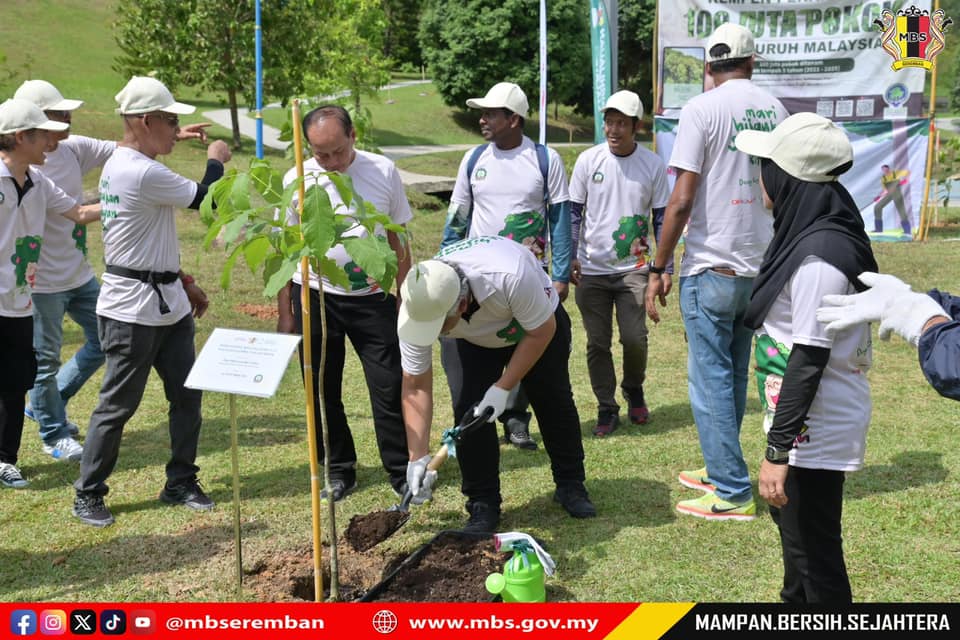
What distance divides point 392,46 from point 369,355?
4729 centimetres

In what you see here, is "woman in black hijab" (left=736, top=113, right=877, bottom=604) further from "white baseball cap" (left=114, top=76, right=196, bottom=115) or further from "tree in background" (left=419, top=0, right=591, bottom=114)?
"tree in background" (left=419, top=0, right=591, bottom=114)

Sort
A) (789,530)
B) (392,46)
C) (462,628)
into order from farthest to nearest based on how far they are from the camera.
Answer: (392,46), (462,628), (789,530)

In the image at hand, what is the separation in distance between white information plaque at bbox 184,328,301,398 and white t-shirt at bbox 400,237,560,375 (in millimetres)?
638

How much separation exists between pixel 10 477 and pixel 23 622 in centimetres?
198

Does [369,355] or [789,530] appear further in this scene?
[369,355]

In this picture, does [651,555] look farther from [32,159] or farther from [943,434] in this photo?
[32,159]

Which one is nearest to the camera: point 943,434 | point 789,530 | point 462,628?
point 789,530

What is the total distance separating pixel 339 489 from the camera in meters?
4.87

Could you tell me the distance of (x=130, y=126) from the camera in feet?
14.2

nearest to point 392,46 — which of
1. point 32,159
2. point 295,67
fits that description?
point 295,67

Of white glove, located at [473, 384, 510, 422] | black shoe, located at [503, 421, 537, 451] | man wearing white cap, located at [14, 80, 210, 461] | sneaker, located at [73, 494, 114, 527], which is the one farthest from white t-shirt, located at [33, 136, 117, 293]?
white glove, located at [473, 384, 510, 422]

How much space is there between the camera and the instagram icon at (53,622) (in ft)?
11.0

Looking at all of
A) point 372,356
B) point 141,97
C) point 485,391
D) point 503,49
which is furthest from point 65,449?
point 503,49

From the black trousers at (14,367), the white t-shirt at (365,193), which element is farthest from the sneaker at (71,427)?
the white t-shirt at (365,193)
